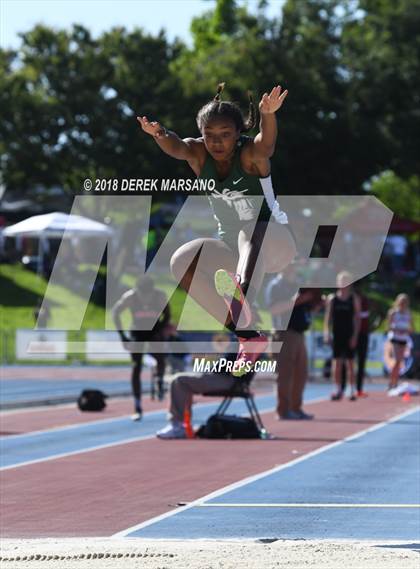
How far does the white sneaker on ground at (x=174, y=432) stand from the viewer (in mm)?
14992

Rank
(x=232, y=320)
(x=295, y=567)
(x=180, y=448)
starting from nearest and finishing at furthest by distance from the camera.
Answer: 1. (x=295, y=567)
2. (x=232, y=320)
3. (x=180, y=448)

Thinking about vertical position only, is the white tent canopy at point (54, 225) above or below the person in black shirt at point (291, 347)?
above

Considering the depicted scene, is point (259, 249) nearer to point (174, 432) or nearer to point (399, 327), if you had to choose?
point (174, 432)

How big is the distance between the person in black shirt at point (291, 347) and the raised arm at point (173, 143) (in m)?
8.00

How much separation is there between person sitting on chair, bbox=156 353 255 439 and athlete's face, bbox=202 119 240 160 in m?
7.01

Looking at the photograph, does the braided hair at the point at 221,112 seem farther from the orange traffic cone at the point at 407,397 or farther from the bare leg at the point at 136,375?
the orange traffic cone at the point at 407,397

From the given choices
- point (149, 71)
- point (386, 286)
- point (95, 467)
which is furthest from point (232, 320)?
point (149, 71)

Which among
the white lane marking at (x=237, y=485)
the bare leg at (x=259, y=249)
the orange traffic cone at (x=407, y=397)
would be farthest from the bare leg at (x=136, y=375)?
the bare leg at (x=259, y=249)

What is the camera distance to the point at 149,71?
49031 millimetres

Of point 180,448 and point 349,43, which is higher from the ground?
point 349,43

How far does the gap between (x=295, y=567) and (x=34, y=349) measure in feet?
85.0

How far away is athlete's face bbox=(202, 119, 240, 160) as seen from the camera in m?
8.23

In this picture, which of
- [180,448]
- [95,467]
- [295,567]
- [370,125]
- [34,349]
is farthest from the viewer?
[370,125]

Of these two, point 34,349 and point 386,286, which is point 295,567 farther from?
point 386,286
